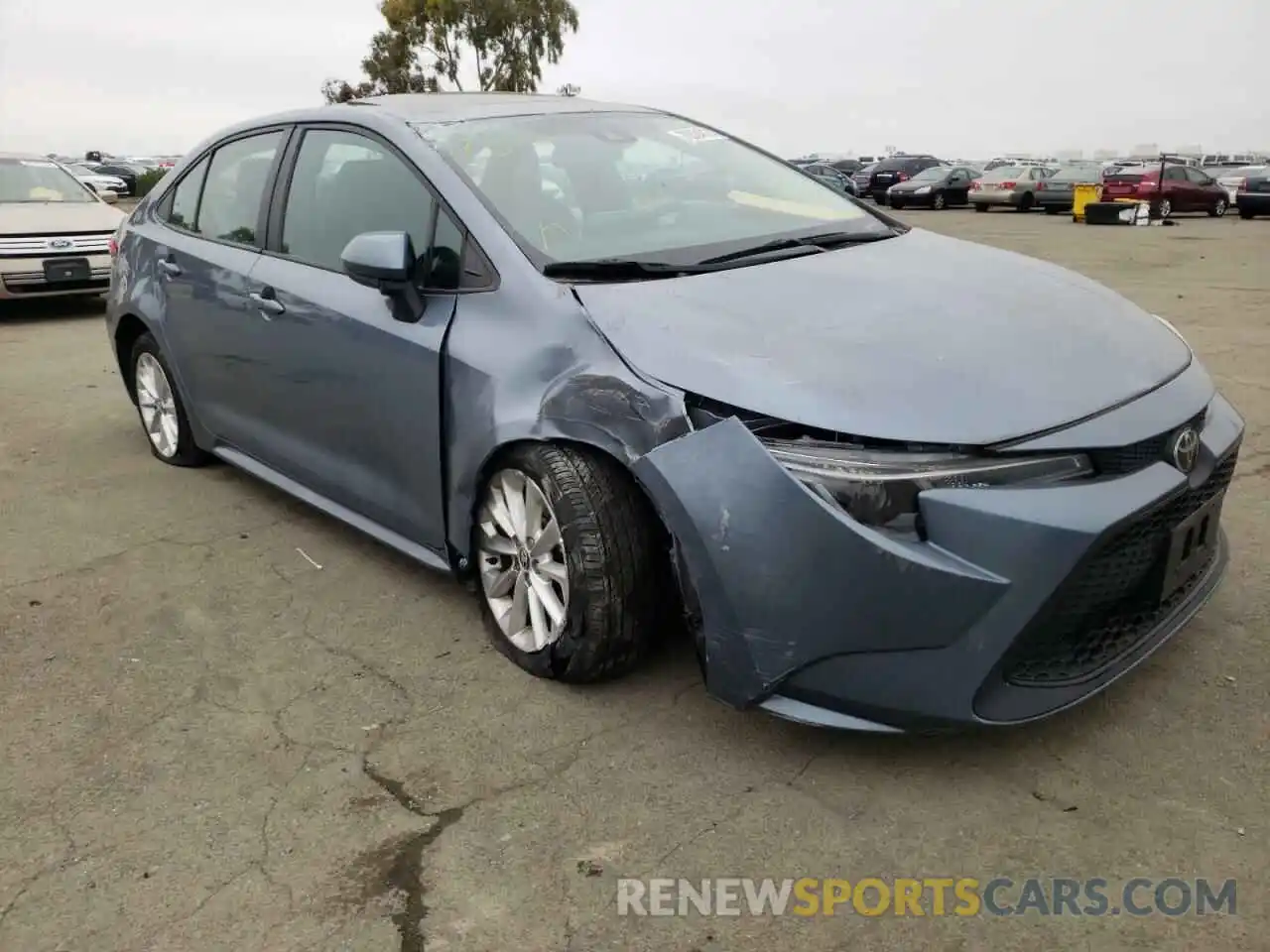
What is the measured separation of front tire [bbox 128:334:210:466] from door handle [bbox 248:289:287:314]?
1081mm

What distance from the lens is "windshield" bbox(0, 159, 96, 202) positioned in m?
10.5

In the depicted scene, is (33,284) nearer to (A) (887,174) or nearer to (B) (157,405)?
(B) (157,405)

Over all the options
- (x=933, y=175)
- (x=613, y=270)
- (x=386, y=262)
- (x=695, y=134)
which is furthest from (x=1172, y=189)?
(x=386, y=262)

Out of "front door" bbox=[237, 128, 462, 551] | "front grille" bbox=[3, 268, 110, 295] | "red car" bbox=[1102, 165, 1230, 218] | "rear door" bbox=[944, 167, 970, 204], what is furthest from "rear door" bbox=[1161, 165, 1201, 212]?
"front door" bbox=[237, 128, 462, 551]

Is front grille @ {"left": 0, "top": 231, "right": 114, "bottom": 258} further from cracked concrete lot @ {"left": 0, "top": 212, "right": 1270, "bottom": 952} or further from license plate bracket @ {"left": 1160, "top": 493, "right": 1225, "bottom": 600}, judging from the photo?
license plate bracket @ {"left": 1160, "top": 493, "right": 1225, "bottom": 600}

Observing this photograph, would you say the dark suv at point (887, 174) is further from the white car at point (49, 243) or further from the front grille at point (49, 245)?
the front grille at point (49, 245)

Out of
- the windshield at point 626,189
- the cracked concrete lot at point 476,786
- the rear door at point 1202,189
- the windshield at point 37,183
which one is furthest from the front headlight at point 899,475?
the rear door at point 1202,189

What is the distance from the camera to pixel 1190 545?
8.54 ft

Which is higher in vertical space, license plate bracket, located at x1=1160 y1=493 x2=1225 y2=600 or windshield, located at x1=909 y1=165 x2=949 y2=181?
windshield, located at x1=909 y1=165 x2=949 y2=181

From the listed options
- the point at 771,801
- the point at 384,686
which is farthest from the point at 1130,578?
the point at 384,686

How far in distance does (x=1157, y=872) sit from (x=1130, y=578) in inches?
24.8

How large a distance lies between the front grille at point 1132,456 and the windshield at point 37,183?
10.9m

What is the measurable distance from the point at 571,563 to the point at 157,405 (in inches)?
125

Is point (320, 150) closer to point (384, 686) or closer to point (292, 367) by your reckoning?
point (292, 367)
